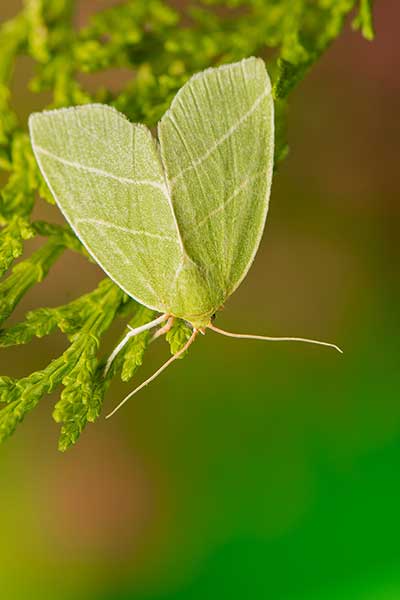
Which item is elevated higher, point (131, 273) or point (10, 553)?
point (131, 273)

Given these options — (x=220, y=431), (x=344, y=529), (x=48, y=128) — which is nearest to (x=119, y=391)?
(x=220, y=431)

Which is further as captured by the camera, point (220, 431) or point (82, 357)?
point (220, 431)

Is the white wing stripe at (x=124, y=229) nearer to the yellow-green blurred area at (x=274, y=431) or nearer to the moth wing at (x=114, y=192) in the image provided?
the moth wing at (x=114, y=192)

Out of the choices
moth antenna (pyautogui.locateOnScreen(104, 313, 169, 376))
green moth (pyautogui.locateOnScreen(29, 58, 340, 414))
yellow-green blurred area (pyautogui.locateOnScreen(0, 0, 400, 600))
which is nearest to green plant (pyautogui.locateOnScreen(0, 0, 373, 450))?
moth antenna (pyautogui.locateOnScreen(104, 313, 169, 376))

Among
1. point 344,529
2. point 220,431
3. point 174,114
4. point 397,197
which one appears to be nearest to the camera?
point 174,114

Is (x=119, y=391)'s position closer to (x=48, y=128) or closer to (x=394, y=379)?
(x=394, y=379)

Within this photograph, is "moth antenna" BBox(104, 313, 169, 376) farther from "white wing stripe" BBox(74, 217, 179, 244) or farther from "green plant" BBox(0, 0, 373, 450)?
"white wing stripe" BBox(74, 217, 179, 244)
